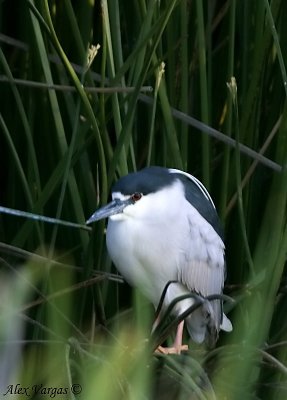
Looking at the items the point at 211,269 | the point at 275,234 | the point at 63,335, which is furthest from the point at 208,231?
the point at 63,335

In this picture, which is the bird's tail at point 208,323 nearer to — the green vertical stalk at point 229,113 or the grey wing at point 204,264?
the grey wing at point 204,264

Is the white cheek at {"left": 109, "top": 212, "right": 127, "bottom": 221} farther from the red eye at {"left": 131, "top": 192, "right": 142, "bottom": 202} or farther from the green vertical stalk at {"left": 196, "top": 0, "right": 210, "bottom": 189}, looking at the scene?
the green vertical stalk at {"left": 196, "top": 0, "right": 210, "bottom": 189}

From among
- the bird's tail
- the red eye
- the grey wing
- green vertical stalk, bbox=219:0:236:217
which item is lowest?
the bird's tail

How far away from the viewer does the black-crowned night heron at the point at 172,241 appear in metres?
1.77

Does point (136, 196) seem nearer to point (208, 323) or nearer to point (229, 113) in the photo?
point (229, 113)

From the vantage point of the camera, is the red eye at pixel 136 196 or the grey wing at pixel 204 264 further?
the grey wing at pixel 204 264

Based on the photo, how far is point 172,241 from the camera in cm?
182

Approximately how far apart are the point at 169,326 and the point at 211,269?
1.87 feet

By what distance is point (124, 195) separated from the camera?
1681mm

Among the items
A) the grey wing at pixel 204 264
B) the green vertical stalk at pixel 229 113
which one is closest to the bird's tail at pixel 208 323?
the grey wing at pixel 204 264

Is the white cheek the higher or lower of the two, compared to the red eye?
lower

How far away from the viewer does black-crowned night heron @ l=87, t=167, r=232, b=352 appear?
1.77 metres

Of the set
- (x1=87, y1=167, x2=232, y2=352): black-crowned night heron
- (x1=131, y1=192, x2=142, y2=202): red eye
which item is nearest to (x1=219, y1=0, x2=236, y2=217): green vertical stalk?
(x1=87, y1=167, x2=232, y2=352): black-crowned night heron

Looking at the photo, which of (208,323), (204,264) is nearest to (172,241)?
(204,264)
